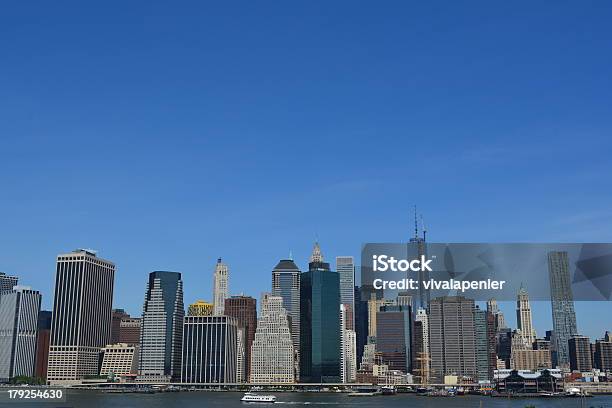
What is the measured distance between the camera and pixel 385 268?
206ft

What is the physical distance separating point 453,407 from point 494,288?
422 feet

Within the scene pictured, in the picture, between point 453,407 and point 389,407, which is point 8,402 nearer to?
point 389,407

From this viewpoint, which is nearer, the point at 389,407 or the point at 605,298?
the point at 605,298

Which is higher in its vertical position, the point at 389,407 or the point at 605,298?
the point at 605,298

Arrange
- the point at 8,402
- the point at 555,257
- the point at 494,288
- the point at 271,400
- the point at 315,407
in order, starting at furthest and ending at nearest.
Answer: the point at 271,400, the point at 315,407, the point at 8,402, the point at 555,257, the point at 494,288

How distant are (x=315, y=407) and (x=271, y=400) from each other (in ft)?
68.0

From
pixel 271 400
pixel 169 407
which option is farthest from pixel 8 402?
pixel 271 400

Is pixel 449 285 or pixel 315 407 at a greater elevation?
pixel 449 285

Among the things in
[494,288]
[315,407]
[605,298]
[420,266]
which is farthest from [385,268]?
[315,407]

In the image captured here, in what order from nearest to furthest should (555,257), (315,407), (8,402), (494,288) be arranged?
(494,288)
(555,257)
(8,402)
(315,407)

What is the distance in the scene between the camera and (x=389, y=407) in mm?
179375

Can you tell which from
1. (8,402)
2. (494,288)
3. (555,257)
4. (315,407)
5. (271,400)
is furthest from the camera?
(271,400)

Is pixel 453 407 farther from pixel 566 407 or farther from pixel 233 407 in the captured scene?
pixel 233 407

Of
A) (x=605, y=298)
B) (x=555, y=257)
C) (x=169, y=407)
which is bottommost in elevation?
(x=169, y=407)
